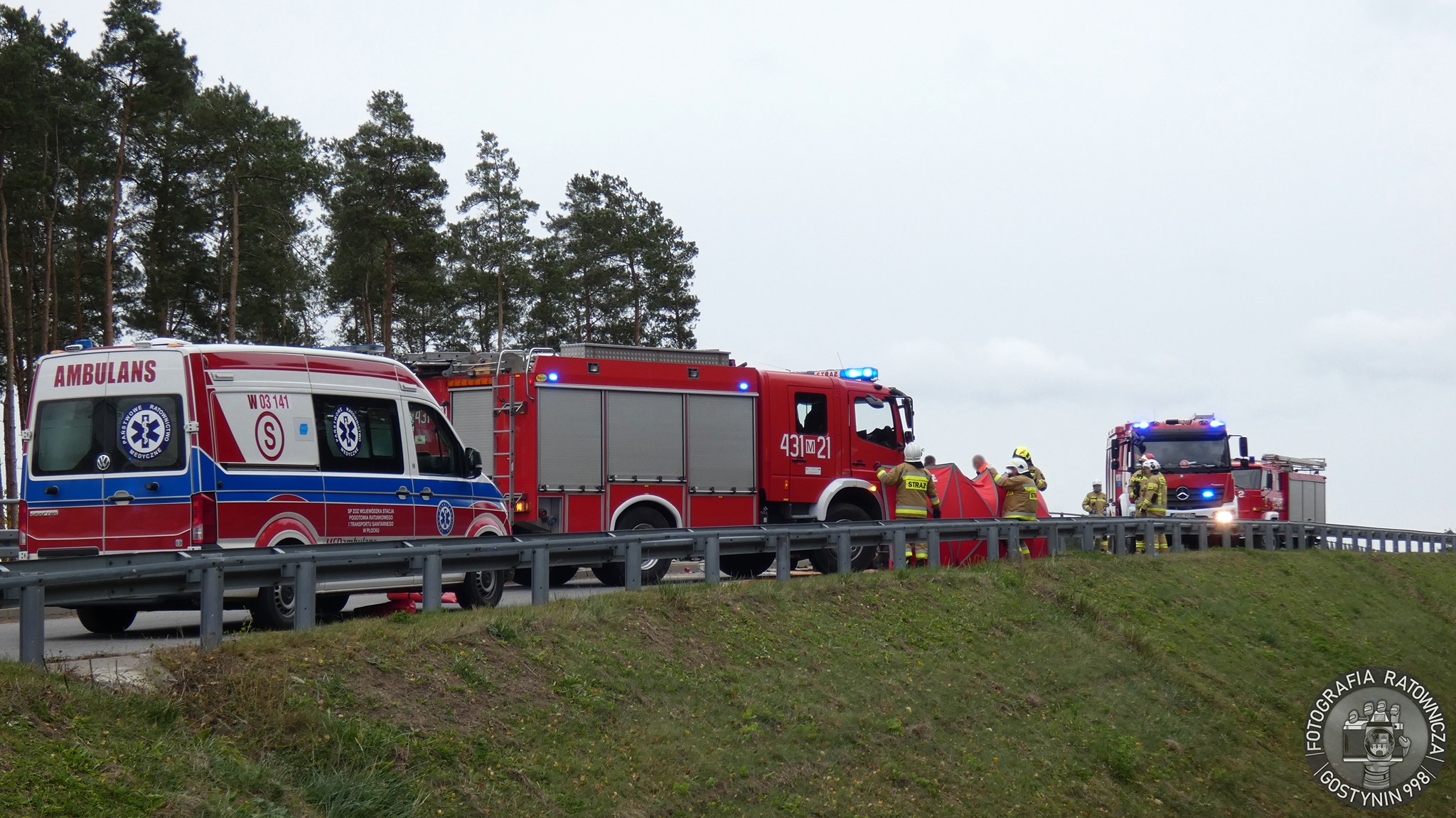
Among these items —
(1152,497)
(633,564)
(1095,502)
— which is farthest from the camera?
(1095,502)

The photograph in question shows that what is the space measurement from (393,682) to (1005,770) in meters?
5.14

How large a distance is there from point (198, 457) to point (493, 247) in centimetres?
4104

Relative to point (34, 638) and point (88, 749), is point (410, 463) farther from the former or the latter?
point (88, 749)

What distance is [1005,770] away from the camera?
36.4 ft

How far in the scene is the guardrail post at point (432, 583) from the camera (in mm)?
10711

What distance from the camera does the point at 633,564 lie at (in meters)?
12.7

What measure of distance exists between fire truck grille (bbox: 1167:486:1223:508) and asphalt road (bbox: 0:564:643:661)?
16.8 m

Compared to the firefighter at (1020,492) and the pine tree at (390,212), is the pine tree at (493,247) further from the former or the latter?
the firefighter at (1020,492)

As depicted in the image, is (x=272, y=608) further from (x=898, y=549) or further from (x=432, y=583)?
(x=898, y=549)

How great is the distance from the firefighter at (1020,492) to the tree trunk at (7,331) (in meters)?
23.8

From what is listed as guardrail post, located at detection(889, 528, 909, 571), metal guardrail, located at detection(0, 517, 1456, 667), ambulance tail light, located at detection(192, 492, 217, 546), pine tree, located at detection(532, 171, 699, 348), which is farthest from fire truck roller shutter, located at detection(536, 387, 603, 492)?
pine tree, located at detection(532, 171, 699, 348)

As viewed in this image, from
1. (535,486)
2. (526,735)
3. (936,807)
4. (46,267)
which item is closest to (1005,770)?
(936,807)

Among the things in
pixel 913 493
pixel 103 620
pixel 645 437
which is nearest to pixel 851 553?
pixel 913 493

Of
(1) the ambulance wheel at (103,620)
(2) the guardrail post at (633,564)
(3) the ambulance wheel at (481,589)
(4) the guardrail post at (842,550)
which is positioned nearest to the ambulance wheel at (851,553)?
(4) the guardrail post at (842,550)
